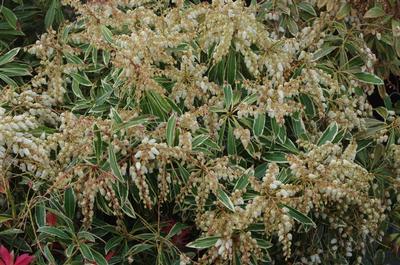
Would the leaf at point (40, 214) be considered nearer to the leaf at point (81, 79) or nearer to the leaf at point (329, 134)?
the leaf at point (81, 79)

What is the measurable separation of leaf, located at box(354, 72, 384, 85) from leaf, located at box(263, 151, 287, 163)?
26.5 inches

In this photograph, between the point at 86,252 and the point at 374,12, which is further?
the point at 374,12

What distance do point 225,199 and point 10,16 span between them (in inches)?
64.5

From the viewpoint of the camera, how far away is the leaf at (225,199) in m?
2.82

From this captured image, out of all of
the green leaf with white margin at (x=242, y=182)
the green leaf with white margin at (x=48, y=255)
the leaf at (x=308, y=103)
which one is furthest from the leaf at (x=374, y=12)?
the green leaf with white margin at (x=48, y=255)

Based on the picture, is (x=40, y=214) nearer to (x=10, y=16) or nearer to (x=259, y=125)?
(x=259, y=125)

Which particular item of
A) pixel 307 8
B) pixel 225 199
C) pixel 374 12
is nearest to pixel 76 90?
pixel 225 199

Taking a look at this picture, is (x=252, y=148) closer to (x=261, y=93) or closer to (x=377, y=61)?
(x=261, y=93)

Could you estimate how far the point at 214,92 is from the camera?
3225mm

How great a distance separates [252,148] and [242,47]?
1.51 ft

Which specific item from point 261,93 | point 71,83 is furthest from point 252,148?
point 71,83

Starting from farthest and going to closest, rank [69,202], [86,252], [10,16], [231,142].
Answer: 1. [10,16]
2. [231,142]
3. [69,202]
4. [86,252]

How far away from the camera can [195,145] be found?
2.93 meters

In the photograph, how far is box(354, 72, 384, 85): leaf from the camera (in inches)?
138
